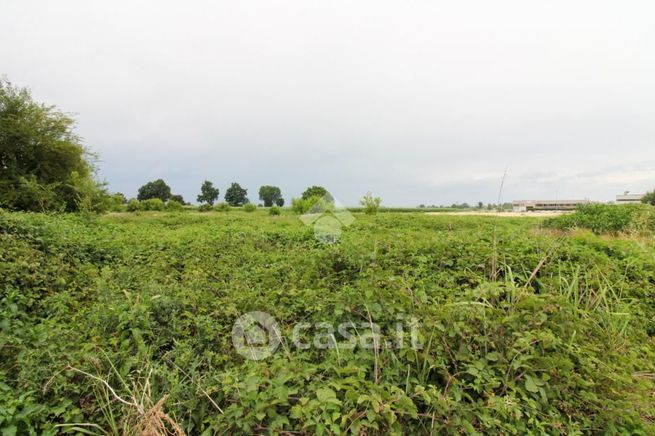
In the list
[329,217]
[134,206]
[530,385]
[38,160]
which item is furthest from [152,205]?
[530,385]

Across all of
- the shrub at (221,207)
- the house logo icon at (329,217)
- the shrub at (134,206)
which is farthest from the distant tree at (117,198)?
the house logo icon at (329,217)

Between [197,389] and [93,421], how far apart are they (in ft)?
1.69

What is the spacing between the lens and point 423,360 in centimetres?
175

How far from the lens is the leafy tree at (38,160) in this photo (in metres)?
15.8

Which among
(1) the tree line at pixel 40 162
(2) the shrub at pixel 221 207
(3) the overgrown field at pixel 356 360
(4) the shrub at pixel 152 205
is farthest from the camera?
(2) the shrub at pixel 221 207

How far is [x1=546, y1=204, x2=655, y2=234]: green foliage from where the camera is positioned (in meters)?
9.32

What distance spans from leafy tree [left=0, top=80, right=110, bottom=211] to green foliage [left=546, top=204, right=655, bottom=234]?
1971 cm

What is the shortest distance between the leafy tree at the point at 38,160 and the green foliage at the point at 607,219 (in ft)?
64.7

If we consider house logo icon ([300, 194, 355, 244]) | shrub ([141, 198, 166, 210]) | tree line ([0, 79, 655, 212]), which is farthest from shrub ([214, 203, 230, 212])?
house logo icon ([300, 194, 355, 244])

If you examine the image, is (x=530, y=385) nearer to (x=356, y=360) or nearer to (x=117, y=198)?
(x=356, y=360)

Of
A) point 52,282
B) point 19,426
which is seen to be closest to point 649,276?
point 19,426

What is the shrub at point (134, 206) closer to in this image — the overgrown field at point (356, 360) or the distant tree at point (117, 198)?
the distant tree at point (117, 198)

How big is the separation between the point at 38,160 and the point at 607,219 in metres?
24.3

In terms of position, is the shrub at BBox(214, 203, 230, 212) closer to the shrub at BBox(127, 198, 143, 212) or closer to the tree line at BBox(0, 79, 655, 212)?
the shrub at BBox(127, 198, 143, 212)
